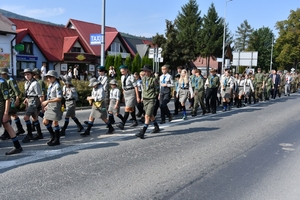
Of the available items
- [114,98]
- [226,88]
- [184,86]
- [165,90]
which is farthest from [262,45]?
[114,98]

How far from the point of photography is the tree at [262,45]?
87062 millimetres

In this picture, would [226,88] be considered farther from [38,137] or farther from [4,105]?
[4,105]

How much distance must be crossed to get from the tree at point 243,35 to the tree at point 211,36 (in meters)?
44.8

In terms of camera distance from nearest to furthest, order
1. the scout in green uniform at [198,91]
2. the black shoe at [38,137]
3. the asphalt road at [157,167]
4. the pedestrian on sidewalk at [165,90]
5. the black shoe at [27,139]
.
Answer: the asphalt road at [157,167] < the black shoe at [27,139] < the black shoe at [38,137] < the pedestrian on sidewalk at [165,90] < the scout in green uniform at [198,91]

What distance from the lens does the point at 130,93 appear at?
359 inches

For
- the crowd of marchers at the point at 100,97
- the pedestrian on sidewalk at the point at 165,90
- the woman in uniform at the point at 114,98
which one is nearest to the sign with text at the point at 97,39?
the crowd of marchers at the point at 100,97

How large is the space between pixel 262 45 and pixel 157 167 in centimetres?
9493

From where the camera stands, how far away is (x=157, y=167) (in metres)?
5.55

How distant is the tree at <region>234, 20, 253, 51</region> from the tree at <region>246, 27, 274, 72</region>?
1920 mm

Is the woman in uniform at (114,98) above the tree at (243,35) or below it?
below

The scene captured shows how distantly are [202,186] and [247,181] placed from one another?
0.83 m

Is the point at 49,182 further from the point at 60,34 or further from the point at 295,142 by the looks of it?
the point at 60,34

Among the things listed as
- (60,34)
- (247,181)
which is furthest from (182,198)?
(60,34)

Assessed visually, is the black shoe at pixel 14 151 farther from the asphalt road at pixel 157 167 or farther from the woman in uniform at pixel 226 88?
the woman in uniform at pixel 226 88
